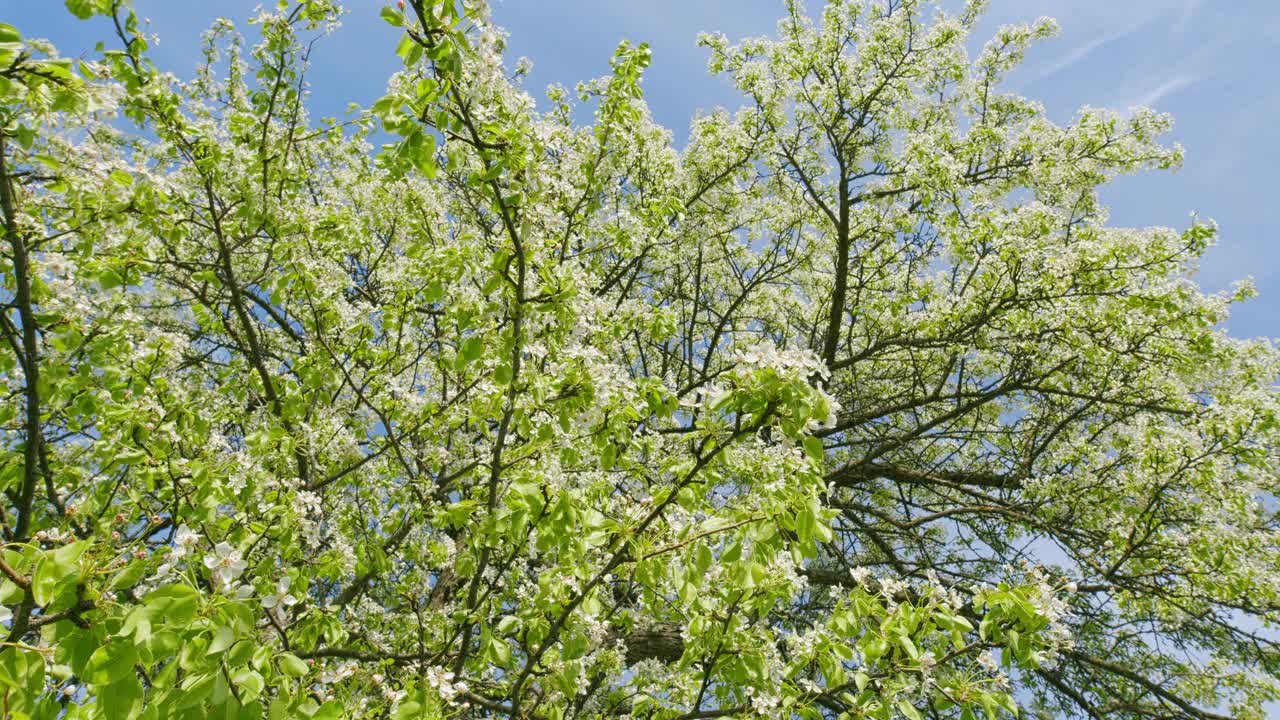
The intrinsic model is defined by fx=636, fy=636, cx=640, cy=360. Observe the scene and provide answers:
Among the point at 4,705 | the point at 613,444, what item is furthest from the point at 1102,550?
the point at 4,705

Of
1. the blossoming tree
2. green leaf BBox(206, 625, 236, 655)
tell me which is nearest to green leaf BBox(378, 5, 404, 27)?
the blossoming tree

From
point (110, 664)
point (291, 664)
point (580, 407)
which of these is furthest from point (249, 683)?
point (580, 407)

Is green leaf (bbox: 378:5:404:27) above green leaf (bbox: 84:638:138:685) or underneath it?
above

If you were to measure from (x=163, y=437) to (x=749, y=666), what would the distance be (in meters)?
3.66

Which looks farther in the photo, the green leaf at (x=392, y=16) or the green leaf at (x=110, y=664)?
the green leaf at (x=392, y=16)

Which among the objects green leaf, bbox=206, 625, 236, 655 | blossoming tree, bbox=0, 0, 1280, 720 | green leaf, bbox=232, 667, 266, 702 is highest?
blossoming tree, bbox=0, 0, 1280, 720

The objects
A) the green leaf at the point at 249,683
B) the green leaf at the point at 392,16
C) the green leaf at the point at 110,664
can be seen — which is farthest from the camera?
the green leaf at the point at 392,16

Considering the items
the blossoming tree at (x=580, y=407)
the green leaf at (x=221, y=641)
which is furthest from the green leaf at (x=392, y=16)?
the green leaf at (x=221, y=641)

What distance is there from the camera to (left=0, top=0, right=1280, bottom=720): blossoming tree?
2652 millimetres

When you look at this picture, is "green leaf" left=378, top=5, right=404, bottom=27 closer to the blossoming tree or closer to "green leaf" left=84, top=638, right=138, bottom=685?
the blossoming tree

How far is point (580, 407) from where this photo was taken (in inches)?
132

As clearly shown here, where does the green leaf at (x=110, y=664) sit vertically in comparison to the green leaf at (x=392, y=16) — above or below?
below

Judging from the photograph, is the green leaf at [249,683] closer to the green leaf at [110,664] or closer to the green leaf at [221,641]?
the green leaf at [221,641]

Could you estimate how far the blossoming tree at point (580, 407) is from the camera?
265cm
